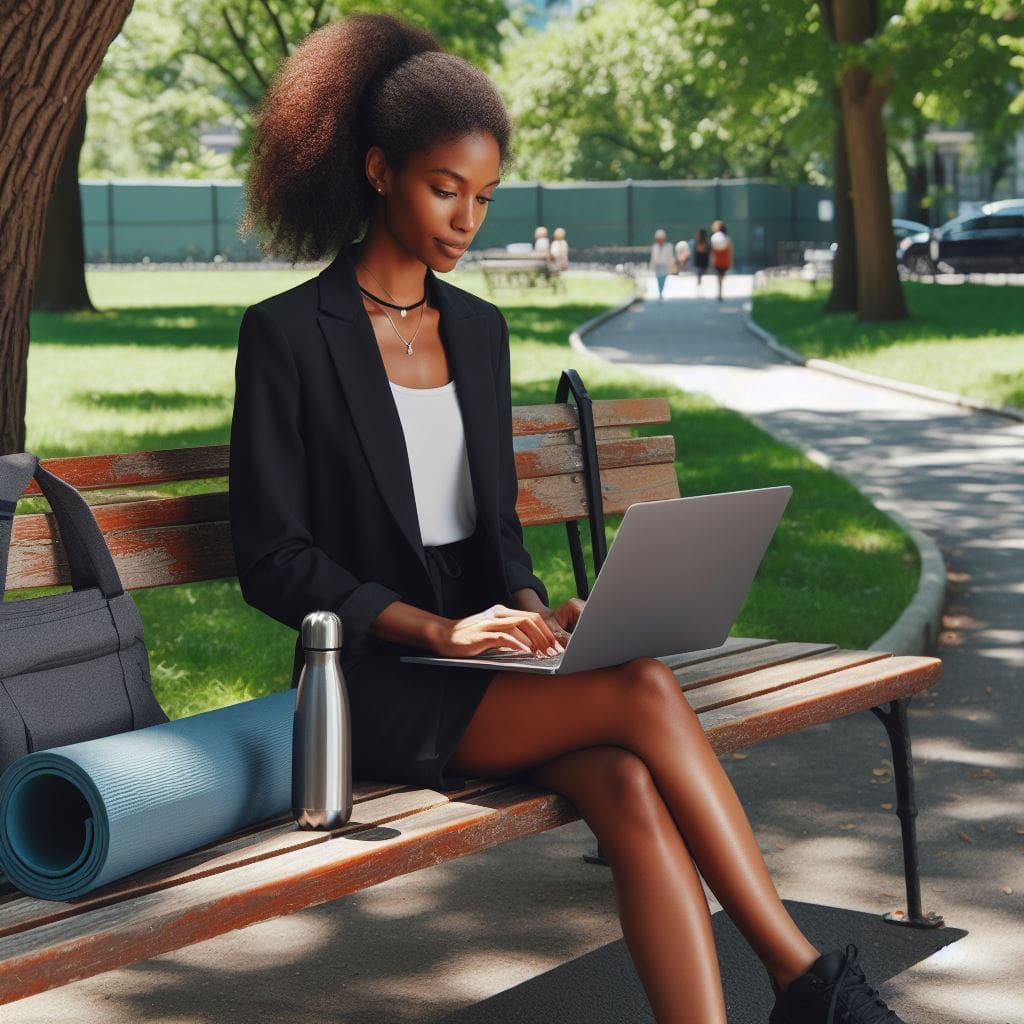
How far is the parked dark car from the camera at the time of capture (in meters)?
43.8

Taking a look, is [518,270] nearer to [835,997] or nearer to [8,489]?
[8,489]

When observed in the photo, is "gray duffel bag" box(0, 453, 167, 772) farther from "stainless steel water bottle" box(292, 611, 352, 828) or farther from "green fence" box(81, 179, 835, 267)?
"green fence" box(81, 179, 835, 267)

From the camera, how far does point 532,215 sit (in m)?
57.1

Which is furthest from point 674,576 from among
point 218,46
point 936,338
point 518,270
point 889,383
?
point 218,46

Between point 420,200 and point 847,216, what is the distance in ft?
89.0

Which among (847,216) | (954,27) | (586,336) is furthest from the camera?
(847,216)

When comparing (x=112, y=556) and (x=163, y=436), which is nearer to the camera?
(x=112, y=556)

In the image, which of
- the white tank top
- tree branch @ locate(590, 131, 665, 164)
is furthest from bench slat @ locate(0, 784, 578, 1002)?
tree branch @ locate(590, 131, 665, 164)

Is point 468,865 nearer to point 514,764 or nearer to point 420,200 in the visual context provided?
point 514,764

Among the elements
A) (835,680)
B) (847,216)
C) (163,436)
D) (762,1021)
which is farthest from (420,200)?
(847,216)

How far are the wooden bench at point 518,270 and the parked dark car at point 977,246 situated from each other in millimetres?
10178

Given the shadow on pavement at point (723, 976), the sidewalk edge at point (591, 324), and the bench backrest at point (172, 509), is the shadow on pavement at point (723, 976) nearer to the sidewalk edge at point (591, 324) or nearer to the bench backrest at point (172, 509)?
the bench backrest at point (172, 509)

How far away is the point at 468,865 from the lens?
4793mm

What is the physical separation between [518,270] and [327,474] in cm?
3453
